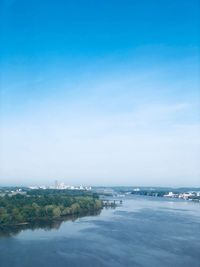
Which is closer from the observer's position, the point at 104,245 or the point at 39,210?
the point at 104,245

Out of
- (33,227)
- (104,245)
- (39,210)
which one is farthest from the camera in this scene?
(39,210)

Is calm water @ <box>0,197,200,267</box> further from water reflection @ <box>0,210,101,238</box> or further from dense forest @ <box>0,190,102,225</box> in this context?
dense forest @ <box>0,190,102,225</box>

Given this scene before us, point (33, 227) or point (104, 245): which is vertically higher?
point (33, 227)

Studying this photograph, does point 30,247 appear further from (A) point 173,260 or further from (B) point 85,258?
(A) point 173,260

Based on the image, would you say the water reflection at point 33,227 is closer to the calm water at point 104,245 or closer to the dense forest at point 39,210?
the calm water at point 104,245

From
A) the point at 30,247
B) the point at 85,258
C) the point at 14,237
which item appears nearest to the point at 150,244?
the point at 85,258

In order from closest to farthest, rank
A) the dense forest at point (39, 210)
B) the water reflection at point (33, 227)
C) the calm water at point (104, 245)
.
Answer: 1. the calm water at point (104, 245)
2. the water reflection at point (33, 227)
3. the dense forest at point (39, 210)

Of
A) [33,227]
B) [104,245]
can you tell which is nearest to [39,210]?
[33,227]

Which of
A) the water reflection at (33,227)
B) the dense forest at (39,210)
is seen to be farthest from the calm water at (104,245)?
the dense forest at (39,210)

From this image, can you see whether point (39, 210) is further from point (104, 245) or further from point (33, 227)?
point (104, 245)
